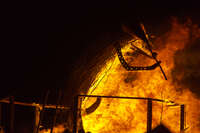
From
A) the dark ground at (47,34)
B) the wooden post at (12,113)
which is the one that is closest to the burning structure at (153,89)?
the dark ground at (47,34)

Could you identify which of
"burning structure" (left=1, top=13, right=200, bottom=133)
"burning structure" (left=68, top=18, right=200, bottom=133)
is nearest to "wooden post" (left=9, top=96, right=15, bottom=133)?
"burning structure" (left=1, top=13, right=200, bottom=133)

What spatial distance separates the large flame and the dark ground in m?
3.69

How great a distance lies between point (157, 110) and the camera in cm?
945

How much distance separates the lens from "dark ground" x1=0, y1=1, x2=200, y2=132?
456 centimetres

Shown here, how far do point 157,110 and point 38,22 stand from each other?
21.7ft

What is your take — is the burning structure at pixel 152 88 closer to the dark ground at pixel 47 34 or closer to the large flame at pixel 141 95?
the large flame at pixel 141 95

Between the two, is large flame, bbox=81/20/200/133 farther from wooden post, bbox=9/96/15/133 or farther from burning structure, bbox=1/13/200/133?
wooden post, bbox=9/96/15/133

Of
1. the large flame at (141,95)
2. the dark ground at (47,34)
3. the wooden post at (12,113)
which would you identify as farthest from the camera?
the large flame at (141,95)

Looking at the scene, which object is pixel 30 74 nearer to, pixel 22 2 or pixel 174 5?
pixel 22 2

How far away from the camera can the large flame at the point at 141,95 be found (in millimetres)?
9086

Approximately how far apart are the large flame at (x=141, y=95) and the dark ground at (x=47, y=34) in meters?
3.69

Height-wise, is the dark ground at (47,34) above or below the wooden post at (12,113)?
above

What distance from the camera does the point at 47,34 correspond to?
189 inches

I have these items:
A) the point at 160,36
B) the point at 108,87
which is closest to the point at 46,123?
the point at 108,87
